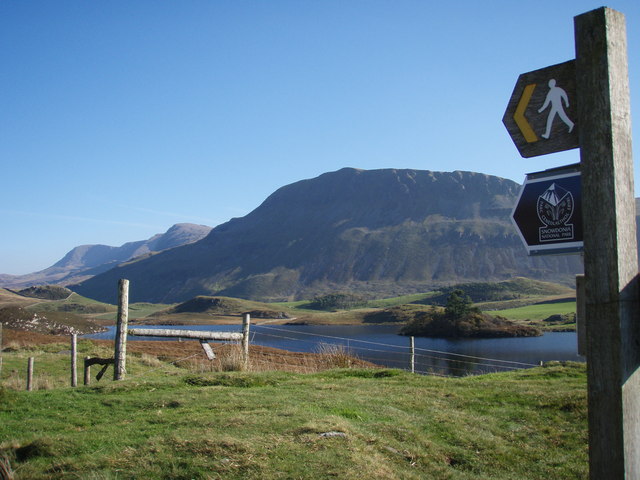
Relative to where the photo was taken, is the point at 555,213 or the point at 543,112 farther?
the point at 543,112

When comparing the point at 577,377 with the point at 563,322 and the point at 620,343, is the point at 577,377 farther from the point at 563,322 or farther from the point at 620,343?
the point at 563,322

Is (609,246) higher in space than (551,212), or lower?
lower

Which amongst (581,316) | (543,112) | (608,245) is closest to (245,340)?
(543,112)

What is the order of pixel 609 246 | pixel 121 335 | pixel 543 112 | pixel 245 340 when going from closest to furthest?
pixel 609 246 < pixel 543 112 < pixel 121 335 < pixel 245 340

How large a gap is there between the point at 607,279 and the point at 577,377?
11.9 m

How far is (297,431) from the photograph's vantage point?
6.07 meters

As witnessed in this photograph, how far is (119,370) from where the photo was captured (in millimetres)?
12484

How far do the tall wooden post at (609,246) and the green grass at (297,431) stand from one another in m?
2.76

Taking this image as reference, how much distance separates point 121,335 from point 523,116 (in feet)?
38.8

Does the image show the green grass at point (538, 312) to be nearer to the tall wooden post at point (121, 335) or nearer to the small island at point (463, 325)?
the small island at point (463, 325)

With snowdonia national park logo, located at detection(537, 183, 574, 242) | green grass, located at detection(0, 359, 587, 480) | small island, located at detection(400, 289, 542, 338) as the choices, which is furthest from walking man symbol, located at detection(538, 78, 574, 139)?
small island, located at detection(400, 289, 542, 338)

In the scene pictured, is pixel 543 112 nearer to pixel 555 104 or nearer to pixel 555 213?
pixel 555 104

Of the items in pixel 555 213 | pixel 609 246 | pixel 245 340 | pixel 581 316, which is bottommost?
pixel 245 340

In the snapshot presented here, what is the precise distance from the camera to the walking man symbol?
2.89 metres
